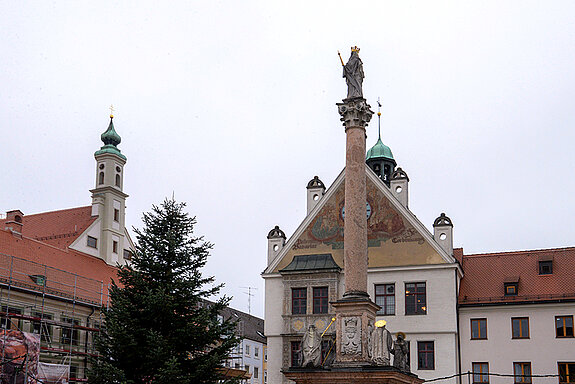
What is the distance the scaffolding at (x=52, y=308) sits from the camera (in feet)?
93.4

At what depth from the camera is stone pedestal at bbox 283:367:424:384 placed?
1916cm

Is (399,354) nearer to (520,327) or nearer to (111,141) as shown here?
(520,327)

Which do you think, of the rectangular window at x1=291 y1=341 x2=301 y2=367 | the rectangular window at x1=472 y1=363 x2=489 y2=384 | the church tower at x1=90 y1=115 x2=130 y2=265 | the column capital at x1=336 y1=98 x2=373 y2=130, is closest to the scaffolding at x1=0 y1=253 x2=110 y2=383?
the rectangular window at x1=291 y1=341 x2=301 y2=367

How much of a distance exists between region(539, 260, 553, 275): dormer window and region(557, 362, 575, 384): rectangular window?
4301 millimetres

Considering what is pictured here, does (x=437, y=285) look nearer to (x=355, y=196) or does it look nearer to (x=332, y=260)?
(x=332, y=260)

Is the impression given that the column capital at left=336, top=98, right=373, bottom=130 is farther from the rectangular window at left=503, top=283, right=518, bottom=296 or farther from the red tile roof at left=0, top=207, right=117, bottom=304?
the rectangular window at left=503, top=283, right=518, bottom=296

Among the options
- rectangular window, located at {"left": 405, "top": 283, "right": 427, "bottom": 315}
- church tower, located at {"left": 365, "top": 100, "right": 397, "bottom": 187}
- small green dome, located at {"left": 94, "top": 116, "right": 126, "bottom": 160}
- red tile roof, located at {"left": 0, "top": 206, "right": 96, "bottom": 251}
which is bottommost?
rectangular window, located at {"left": 405, "top": 283, "right": 427, "bottom": 315}

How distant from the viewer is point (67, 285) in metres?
Result: 31.8

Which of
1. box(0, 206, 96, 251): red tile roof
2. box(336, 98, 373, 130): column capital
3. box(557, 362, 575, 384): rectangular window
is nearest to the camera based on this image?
box(336, 98, 373, 130): column capital

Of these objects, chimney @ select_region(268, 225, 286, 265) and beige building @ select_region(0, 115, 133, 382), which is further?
chimney @ select_region(268, 225, 286, 265)

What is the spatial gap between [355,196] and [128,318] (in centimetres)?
731

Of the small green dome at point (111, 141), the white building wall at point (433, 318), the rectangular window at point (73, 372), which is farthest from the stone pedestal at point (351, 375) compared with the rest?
the small green dome at point (111, 141)

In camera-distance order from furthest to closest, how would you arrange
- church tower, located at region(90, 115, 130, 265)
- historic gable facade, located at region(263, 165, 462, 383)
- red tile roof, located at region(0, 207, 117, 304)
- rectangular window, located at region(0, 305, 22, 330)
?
church tower, located at region(90, 115, 130, 265) < historic gable facade, located at region(263, 165, 462, 383) < red tile roof, located at region(0, 207, 117, 304) < rectangular window, located at region(0, 305, 22, 330)

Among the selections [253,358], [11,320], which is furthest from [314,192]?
[253,358]
